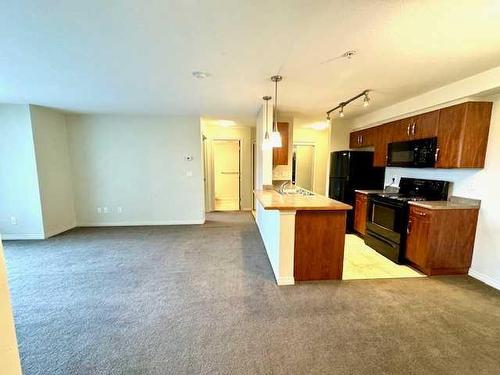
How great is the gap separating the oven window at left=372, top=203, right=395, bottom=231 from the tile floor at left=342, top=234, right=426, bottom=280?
470 millimetres

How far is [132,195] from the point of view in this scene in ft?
16.0

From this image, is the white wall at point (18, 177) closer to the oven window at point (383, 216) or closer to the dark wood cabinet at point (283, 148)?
the dark wood cabinet at point (283, 148)

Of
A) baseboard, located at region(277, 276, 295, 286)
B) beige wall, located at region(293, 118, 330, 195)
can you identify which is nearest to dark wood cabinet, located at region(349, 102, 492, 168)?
baseboard, located at region(277, 276, 295, 286)

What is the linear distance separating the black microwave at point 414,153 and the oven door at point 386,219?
0.66 metres

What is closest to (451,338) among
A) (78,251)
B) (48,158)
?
(78,251)

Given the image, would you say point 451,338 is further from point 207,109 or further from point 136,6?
point 207,109

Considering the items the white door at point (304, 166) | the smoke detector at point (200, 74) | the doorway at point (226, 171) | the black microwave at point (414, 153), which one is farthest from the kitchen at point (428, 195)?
the doorway at point (226, 171)

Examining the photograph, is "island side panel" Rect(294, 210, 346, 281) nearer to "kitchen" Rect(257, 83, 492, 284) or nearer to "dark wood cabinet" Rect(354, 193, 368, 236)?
"kitchen" Rect(257, 83, 492, 284)

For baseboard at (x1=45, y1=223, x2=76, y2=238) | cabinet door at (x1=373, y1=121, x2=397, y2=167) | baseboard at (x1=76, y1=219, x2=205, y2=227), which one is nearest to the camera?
cabinet door at (x1=373, y1=121, x2=397, y2=167)

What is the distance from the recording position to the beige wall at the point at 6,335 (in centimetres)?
61

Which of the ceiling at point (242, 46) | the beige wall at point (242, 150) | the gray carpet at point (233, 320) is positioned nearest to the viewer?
the ceiling at point (242, 46)

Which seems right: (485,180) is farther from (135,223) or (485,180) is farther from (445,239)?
(135,223)

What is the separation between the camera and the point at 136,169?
481 centimetres

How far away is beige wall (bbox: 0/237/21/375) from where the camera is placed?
610 millimetres
